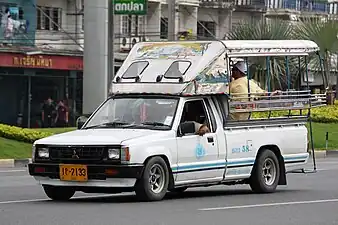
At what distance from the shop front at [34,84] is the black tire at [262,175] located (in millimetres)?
25507

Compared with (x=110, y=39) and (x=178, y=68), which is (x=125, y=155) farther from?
(x=110, y=39)

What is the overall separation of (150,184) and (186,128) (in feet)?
4.09

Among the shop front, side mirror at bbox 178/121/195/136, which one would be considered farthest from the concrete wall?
side mirror at bbox 178/121/195/136

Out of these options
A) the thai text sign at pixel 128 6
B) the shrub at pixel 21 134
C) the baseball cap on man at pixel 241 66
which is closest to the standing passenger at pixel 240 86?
the baseball cap on man at pixel 241 66

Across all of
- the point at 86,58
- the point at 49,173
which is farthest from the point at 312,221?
the point at 86,58

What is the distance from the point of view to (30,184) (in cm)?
1875

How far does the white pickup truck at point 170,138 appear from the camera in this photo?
545 inches

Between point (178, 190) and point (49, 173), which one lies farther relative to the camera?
point (178, 190)

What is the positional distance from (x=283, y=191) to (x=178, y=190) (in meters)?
2.47

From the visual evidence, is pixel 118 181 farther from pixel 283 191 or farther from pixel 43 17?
pixel 43 17

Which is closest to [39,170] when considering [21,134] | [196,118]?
[196,118]

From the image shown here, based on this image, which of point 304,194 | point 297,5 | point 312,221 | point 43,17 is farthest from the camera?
point 297,5

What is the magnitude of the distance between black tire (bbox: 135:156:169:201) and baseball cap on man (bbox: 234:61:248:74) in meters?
Result: 2.90

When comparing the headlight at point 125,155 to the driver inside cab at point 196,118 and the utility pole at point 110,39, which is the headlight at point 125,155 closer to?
the driver inside cab at point 196,118
